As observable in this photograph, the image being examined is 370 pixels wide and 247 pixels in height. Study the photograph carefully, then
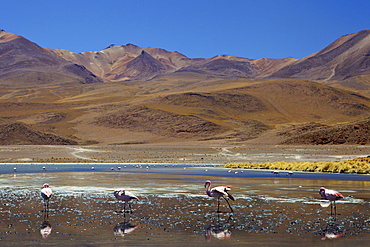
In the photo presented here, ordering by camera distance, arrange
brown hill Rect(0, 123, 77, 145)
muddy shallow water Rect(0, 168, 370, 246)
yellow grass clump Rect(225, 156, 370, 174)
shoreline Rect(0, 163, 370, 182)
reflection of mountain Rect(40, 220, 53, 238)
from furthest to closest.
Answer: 1. brown hill Rect(0, 123, 77, 145)
2. yellow grass clump Rect(225, 156, 370, 174)
3. shoreline Rect(0, 163, 370, 182)
4. reflection of mountain Rect(40, 220, 53, 238)
5. muddy shallow water Rect(0, 168, 370, 246)

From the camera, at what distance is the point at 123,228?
526 inches

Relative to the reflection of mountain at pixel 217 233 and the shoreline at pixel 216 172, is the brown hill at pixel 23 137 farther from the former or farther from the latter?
the reflection of mountain at pixel 217 233

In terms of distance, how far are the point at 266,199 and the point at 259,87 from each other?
170 m

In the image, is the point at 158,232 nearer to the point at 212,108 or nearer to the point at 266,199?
the point at 266,199

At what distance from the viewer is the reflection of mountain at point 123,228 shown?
41.4 ft

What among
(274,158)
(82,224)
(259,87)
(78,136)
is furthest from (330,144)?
(259,87)

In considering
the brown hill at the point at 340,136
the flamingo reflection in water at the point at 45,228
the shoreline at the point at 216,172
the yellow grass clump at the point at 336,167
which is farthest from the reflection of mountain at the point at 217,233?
the brown hill at the point at 340,136

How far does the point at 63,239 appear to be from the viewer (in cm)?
1174

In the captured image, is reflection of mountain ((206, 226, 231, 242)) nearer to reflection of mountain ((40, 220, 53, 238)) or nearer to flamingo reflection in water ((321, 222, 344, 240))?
flamingo reflection in water ((321, 222, 344, 240))

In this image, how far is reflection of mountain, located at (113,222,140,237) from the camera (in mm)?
12629

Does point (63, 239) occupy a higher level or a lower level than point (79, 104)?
lower

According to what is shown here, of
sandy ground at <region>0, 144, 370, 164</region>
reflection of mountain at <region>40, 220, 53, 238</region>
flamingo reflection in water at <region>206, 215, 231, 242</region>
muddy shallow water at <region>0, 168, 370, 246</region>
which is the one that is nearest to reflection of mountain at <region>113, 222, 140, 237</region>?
muddy shallow water at <region>0, 168, 370, 246</region>

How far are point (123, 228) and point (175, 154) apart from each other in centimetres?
5566

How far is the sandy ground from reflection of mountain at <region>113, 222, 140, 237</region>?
43089mm
